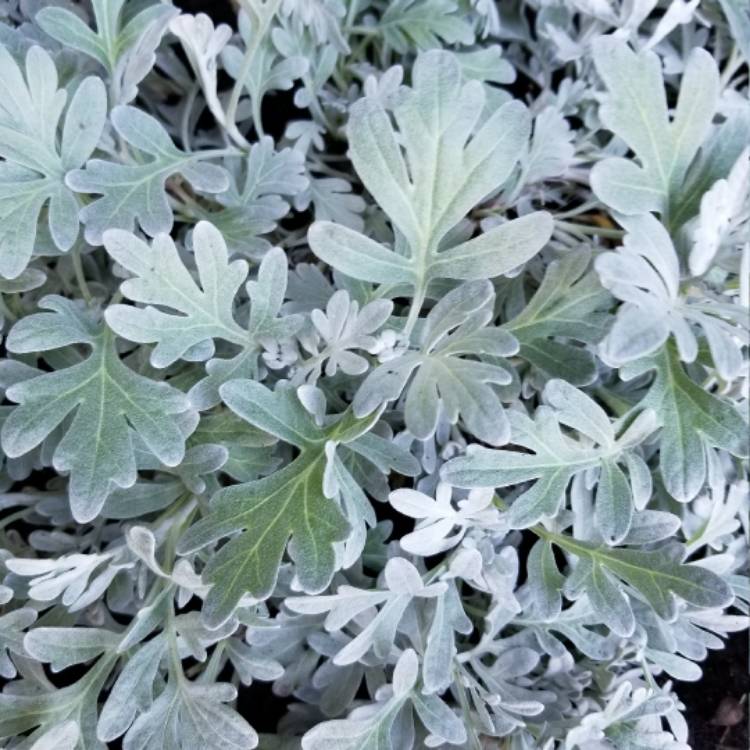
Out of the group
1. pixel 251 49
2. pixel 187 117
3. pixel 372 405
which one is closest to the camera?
pixel 372 405

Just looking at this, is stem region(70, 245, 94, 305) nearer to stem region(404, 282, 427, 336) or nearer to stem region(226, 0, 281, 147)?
stem region(226, 0, 281, 147)

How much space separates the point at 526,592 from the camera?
81 centimetres

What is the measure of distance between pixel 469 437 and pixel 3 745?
0.47 meters

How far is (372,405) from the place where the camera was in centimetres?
60

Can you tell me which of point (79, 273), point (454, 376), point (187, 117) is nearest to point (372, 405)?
point (454, 376)

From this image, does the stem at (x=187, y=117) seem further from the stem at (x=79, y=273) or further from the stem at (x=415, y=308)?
the stem at (x=415, y=308)

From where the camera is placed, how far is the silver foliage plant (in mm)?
625

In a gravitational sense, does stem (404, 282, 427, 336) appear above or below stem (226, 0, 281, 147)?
below

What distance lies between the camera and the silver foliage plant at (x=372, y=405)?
2.05ft

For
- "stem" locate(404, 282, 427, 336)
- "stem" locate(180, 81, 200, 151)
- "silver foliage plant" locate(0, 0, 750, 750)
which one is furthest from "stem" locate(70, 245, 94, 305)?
"stem" locate(404, 282, 427, 336)

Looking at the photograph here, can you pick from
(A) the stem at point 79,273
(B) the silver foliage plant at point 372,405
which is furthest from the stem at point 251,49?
(A) the stem at point 79,273

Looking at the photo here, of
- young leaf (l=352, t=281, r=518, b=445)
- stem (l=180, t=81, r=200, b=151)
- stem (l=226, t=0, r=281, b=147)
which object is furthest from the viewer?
stem (l=180, t=81, r=200, b=151)

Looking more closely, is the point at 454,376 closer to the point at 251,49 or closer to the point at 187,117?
the point at 251,49

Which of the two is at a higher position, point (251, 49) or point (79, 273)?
point (251, 49)
